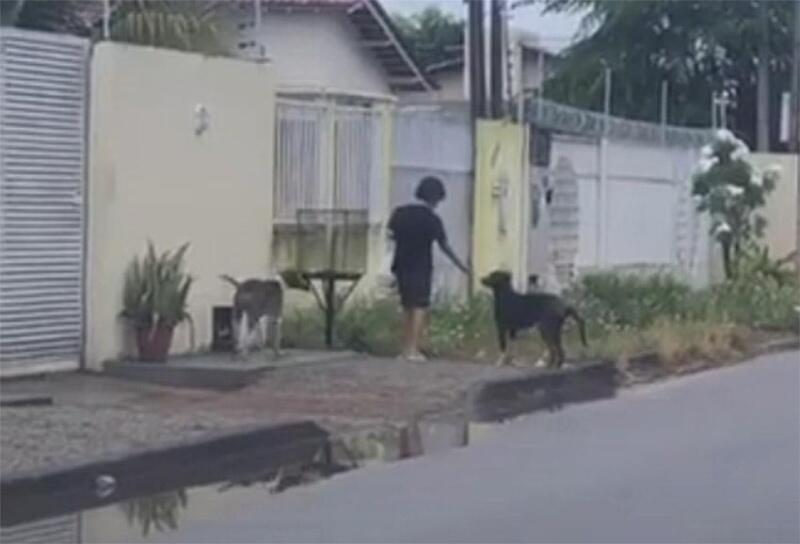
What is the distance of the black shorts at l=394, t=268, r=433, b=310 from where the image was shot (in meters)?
22.7

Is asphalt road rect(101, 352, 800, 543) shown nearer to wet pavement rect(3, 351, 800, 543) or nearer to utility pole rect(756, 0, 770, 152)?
wet pavement rect(3, 351, 800, 543)

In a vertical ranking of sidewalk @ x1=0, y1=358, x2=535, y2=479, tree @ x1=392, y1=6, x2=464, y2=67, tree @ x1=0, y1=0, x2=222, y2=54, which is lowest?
sidewalk @ x1=0, y1=358, x2=535, y2=479

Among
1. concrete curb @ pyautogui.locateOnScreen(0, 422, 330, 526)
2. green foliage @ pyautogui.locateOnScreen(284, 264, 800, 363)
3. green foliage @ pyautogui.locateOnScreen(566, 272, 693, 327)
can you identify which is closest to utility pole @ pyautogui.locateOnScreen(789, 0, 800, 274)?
green foliage @ pyautogui.locateOnScreen(284, 264, 800, 363)

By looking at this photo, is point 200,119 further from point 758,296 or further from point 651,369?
point 758,296

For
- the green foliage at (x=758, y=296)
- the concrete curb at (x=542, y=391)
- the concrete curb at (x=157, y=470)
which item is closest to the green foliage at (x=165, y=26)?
the concrete curb at (x=542, y=391)

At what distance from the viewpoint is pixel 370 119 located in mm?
26000

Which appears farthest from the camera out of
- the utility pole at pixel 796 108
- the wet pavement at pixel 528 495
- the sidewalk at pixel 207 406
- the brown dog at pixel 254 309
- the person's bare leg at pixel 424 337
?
the utility pole at pixel 796 108

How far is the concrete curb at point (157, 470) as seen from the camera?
13258mm

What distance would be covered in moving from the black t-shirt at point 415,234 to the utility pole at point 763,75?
29.9 metres

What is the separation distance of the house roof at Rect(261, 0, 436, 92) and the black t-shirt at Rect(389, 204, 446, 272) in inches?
684

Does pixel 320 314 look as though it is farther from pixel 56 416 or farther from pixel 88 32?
pixel 56 416

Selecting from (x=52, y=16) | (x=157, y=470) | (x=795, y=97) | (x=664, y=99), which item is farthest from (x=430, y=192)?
(x=664, y=99)

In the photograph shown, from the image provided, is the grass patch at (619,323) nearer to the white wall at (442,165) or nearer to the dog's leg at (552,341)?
the dog's leg at (552,341)

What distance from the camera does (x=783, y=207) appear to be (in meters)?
41.9
